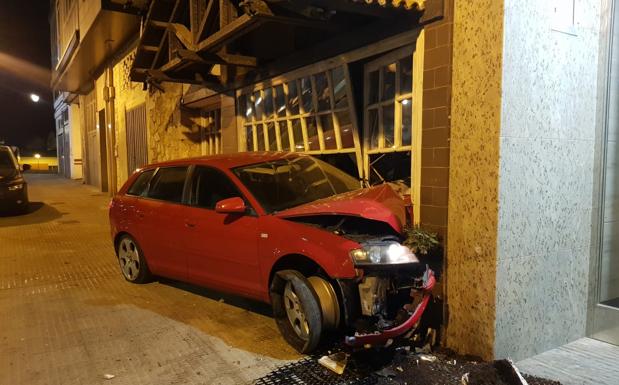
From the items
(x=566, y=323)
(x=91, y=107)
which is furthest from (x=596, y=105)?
(x=91, y=107)

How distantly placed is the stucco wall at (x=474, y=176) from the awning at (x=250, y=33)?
67 centimetres

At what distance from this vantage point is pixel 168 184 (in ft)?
18.9

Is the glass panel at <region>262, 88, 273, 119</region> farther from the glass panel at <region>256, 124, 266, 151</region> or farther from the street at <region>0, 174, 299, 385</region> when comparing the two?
the street at <region>0, 174, 299, 385</region>

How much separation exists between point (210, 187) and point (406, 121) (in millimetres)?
2290

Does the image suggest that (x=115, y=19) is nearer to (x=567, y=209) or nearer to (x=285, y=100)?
(x=285, y=100)

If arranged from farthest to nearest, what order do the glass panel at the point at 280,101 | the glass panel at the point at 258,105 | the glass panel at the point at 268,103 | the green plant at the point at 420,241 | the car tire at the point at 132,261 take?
the glass panel at the point at 258,105 → the glass panel at the point at 268,103 → the glass panel at the point at 280,101 → the car tire at the point at 132,261 → the green plant at the point at 420,241

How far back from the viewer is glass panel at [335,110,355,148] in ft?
20.6

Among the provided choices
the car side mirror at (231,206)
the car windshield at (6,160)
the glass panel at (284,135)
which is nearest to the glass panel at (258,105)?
the glass panel at (284,135)

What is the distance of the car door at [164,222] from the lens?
539 cm

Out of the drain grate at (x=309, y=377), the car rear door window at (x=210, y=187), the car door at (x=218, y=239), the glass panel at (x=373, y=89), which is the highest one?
the glass panel at (x=373, y=89)

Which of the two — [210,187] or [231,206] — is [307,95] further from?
[231,206]

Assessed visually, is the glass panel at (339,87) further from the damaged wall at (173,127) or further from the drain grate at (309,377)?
the damaged wall at (173,127)

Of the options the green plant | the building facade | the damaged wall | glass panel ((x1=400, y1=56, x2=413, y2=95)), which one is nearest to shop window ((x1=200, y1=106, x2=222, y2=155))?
the damaged wall

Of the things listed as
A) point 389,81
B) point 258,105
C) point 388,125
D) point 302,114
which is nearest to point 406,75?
point 389,81
